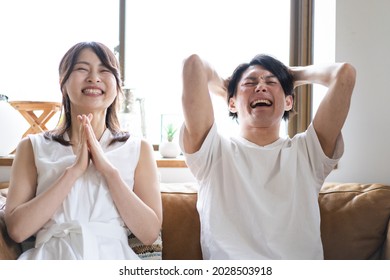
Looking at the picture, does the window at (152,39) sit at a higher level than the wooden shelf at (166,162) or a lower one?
higher

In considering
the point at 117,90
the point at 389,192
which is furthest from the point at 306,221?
the point at 117,90

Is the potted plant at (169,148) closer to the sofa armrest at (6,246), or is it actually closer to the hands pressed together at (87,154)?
the hands pressed together at (87,154)

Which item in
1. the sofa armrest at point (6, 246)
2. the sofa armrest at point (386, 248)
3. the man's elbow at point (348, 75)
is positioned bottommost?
the sofa armrest at point (386, 248)

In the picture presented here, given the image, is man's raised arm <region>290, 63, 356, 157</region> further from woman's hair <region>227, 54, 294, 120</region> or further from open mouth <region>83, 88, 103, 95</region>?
open mouth <region>83, 88, 103, 95</region>

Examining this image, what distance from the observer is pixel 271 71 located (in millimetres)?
1360

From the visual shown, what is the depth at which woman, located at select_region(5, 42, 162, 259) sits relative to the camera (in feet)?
3.54

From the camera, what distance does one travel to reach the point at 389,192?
1373 mm

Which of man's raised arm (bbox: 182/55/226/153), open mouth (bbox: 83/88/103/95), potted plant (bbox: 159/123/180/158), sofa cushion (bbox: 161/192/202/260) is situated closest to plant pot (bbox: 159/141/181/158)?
potted plant (bbox: 159/123/180/158)

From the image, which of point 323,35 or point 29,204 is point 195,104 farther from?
point 323,35

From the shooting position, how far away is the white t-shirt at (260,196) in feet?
3.93

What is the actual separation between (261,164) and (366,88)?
724mm

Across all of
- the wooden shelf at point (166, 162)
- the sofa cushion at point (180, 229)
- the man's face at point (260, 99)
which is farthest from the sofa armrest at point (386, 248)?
the wooden shelf at point (166, 162)

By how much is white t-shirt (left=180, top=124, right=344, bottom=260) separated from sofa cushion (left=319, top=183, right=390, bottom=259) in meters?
0.12

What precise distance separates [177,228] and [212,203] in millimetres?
189
